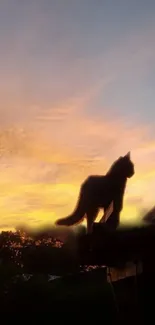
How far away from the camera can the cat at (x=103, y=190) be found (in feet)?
29.3

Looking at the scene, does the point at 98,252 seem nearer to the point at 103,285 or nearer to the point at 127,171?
the point at 127,171

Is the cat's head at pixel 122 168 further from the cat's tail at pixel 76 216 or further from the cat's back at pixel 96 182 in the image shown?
the cat's tail at pixel 76 216

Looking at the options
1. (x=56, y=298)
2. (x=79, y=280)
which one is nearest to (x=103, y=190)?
(x=56, y=298)

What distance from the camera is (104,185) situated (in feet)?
30.1

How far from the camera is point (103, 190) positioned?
360 inches

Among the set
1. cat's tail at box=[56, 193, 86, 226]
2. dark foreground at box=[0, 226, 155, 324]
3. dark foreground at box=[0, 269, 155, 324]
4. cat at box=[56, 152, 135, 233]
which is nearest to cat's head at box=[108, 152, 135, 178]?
cat at box=[56, 152, 135, 233]

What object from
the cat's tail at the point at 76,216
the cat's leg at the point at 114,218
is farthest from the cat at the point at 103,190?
the cat's leg at the point at 114,218

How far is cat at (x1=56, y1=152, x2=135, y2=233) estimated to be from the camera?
8930mm

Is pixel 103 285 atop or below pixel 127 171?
below

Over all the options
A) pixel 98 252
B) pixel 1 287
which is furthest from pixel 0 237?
pixel 98 252

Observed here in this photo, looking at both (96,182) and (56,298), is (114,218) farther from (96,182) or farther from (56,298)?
(56,298)

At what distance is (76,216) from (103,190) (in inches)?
30.6

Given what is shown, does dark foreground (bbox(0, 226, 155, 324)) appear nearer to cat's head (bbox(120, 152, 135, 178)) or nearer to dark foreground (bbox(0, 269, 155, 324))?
dark foreground (bbox(0, 269, 155, 324))

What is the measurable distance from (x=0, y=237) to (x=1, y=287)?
41.4 feet
